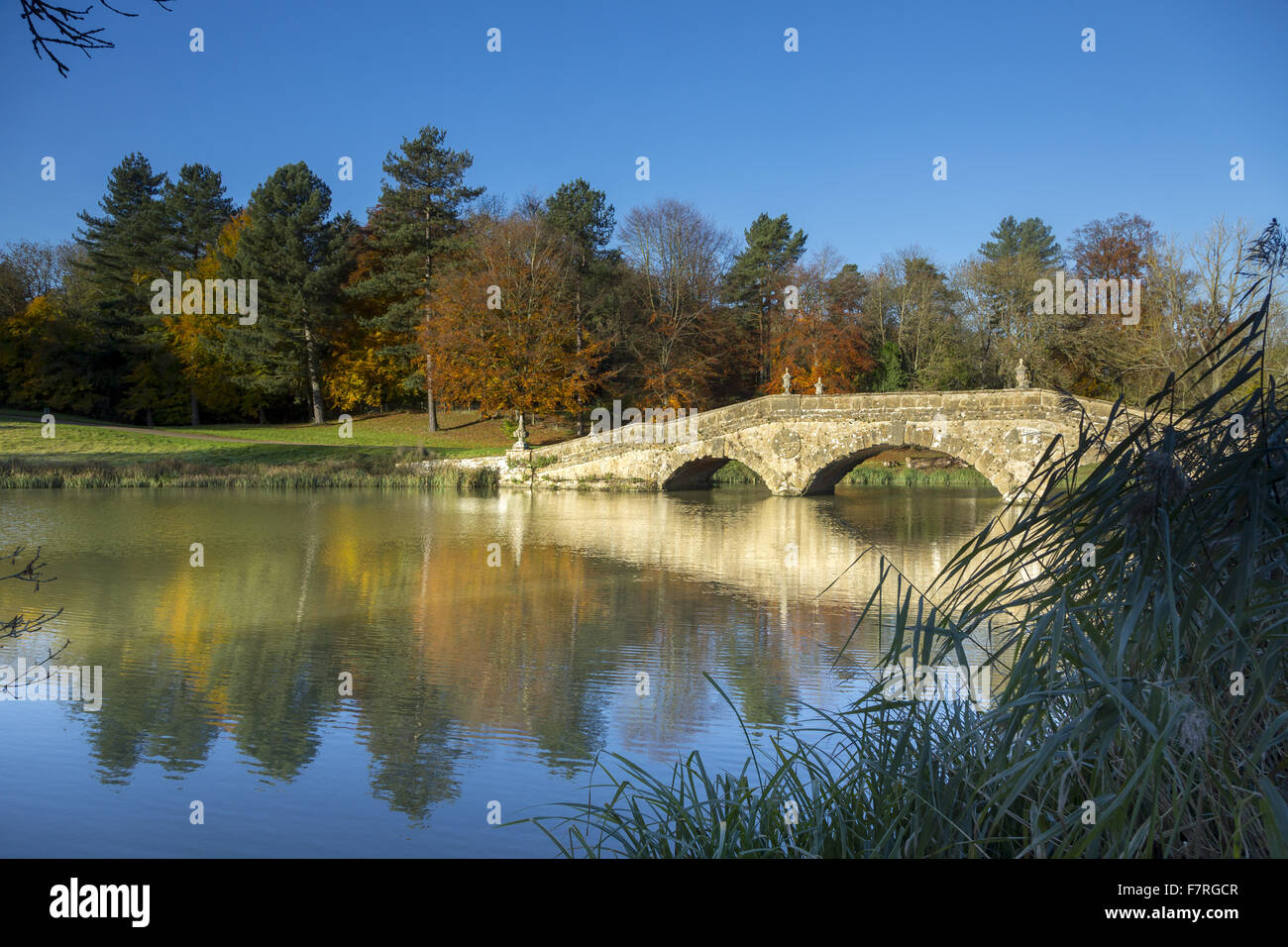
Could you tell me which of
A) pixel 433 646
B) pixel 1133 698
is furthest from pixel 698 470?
pixel 1133 698

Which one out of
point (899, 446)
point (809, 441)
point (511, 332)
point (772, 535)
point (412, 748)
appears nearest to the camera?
point (412, 748)

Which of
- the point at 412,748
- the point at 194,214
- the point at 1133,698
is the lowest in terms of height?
the point at 412,748

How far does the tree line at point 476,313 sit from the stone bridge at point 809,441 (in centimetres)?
623

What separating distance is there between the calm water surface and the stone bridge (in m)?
6.50

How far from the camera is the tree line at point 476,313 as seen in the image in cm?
3006

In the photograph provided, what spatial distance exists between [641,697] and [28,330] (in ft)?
127

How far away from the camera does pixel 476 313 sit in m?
29.2

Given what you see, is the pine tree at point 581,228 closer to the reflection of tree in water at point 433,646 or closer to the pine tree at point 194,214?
the pine tree at point 194,214

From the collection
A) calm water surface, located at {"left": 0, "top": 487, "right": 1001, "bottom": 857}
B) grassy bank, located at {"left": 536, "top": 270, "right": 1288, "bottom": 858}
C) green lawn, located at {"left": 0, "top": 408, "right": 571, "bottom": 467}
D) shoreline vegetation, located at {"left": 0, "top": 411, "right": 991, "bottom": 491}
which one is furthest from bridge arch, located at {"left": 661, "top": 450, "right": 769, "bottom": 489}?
grassy bank, located at {"left": 536, "top": 270, "right": 1288, "bottom": 858}

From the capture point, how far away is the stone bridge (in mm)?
18328

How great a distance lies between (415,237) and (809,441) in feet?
64.0

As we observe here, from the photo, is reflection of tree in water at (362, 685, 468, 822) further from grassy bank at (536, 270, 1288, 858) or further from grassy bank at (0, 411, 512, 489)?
grassy bank at (0, 411, 512, 489)

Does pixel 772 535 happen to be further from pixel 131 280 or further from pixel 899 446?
pixel 131 280
